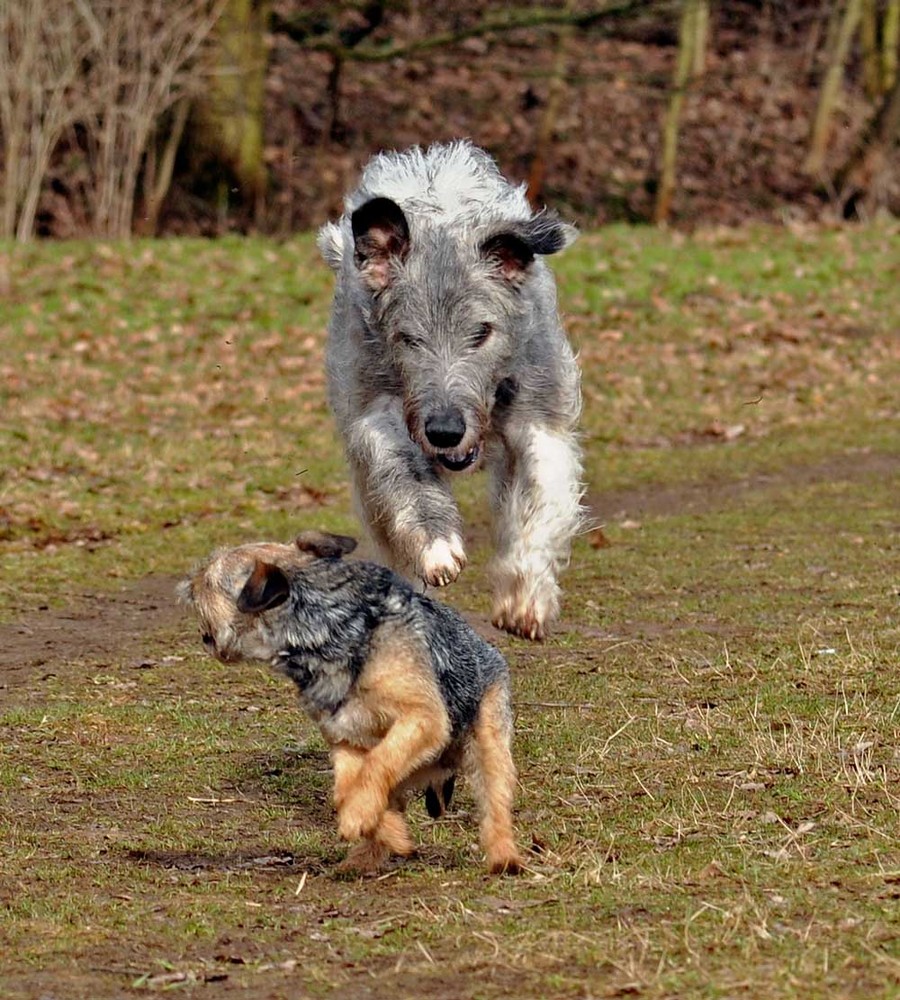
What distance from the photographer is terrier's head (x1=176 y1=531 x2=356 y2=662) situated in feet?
18.8

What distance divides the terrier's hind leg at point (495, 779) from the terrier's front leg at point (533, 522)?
2.09 m

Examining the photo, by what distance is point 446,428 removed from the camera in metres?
7.55

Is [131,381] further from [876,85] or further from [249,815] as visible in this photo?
[876,85]

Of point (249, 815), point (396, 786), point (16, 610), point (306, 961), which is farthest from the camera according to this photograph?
point (16, 610)

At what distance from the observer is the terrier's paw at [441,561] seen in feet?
24.8

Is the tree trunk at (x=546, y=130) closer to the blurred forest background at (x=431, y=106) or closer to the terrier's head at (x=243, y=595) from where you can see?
the blurred forest background at (x=431, y=106)

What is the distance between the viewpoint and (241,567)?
592 cm

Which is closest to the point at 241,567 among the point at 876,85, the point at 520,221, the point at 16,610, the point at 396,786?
the point at 396,786

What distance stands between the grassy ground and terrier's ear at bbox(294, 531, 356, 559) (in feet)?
3.40

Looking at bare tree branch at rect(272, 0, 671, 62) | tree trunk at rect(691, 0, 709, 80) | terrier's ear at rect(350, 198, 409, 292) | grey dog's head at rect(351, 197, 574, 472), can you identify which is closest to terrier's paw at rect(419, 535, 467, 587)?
grey dog's head at rect(351, 197, 574, 472)

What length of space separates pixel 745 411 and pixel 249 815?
11831 mm

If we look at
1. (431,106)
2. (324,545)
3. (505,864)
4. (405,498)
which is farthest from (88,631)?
(431,106)

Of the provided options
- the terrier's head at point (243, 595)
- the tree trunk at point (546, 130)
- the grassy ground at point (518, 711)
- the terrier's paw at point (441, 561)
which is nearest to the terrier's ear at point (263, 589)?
the terrier's head at point (243, 595)

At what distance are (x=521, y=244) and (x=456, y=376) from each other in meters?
0.73
